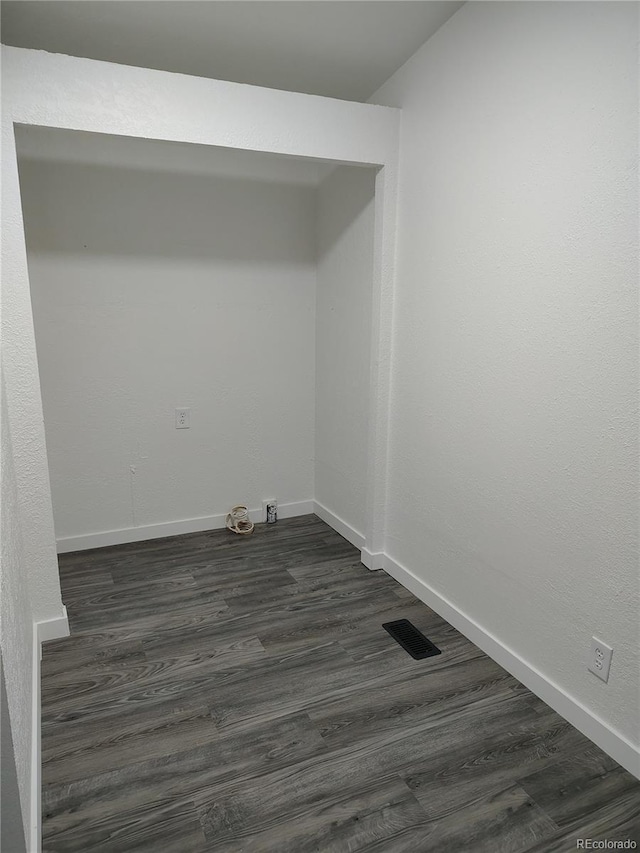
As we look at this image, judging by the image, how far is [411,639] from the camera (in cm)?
239

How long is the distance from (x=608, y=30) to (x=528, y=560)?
170 cm

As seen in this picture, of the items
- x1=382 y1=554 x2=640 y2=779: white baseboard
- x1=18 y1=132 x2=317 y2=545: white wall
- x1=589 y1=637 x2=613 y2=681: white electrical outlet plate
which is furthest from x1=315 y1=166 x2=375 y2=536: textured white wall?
x1=589 y1=637 x2=613 y2=681: white electrical outlet plate

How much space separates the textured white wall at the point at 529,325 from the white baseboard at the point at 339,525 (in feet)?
2.07

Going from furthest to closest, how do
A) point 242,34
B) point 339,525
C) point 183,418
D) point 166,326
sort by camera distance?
point 339,525 → point 183,418 → point 166,326 → point 242,34

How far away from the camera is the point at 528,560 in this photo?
204 centimetres

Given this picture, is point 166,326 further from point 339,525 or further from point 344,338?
point 339,525

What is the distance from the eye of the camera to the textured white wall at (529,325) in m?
1.65

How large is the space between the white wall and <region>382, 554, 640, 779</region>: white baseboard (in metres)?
1.41

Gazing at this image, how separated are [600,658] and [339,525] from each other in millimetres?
1913

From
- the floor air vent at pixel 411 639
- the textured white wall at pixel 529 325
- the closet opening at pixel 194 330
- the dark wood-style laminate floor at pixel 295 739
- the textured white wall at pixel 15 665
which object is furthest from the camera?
the closet opening at pixel 194 330

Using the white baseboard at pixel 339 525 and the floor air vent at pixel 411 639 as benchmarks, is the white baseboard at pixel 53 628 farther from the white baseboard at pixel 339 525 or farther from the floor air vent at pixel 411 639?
the white baseboard at pixel 339 525

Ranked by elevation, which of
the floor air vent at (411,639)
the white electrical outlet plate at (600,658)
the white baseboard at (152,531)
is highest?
the white electrical outlet plate at (600,658)

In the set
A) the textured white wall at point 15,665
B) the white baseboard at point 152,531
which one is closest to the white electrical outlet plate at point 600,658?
the textured white wall at point 15,665

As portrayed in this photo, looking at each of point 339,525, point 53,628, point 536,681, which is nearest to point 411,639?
point 536,681
